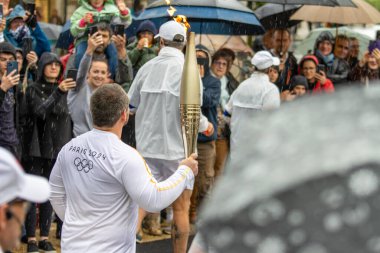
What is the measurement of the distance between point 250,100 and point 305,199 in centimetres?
932


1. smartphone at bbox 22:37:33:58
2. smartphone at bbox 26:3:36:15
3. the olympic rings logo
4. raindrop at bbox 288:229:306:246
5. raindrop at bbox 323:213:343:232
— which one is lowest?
the olympic rings logo

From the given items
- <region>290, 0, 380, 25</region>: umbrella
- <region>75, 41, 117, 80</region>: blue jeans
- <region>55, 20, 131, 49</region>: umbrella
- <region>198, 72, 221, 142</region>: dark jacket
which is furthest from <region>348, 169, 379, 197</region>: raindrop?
<region>290, 0, 380, 25</region>: umbrella

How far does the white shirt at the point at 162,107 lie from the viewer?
9719 mm

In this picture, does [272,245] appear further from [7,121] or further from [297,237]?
[7,121]

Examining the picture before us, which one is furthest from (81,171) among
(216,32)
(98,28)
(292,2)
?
(216,32)

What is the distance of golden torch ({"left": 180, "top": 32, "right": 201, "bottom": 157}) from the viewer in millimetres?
8336

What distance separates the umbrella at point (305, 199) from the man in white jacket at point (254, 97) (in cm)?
896

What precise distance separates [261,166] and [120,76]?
891 cm

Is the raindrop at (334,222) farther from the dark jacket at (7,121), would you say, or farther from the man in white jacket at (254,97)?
the man in white jacket at (254,97)

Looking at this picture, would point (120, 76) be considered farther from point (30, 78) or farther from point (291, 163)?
point (291, 163)

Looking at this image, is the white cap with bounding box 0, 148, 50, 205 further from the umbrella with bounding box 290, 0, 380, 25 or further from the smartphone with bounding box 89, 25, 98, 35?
the umbrella with bounding box 290, 0, 380, 25

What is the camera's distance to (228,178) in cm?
224

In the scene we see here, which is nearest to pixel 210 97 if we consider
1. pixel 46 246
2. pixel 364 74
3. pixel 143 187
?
pixel 46 246

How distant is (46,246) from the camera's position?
10.2 meters
